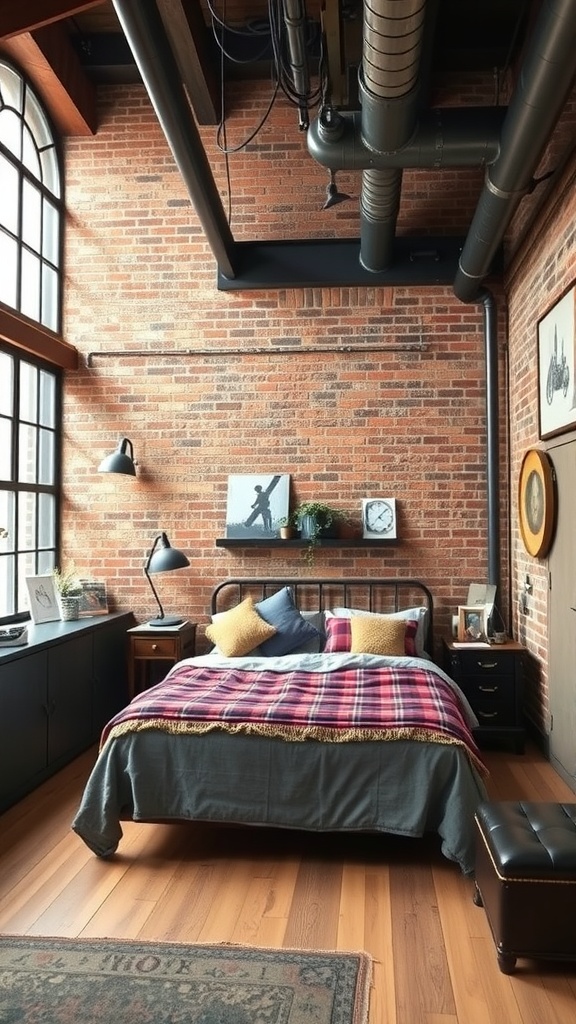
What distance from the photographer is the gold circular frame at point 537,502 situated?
446 centimetres

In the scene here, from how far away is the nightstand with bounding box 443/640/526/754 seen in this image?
504cm

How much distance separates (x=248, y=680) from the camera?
4426 millimetres

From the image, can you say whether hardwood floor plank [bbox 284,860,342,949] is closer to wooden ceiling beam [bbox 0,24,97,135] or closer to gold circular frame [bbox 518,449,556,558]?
gold circular frame [bbox 518,449,556,558]

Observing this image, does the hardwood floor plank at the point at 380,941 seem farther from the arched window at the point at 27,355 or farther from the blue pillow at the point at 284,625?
the arched window at the point at 27,355

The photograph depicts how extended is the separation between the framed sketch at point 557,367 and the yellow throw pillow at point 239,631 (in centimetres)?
224

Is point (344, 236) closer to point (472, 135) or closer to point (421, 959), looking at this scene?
point (472, 135)

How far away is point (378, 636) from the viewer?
5.02 metres

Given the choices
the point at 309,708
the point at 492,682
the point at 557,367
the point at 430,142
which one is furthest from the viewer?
the point at 492,682

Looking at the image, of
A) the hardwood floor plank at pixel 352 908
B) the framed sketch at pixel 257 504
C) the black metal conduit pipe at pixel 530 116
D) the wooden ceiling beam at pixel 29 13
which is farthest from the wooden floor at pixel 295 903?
the wooden ceiling beam at pixel 29 13

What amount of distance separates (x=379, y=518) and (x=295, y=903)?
10.5ft

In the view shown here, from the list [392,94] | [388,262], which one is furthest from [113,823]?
[388,262]

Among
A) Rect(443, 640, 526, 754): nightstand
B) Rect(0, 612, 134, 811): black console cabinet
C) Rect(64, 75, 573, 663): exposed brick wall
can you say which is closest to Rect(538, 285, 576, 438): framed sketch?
Rect(64, 75, 573, 663): exposed brick wall

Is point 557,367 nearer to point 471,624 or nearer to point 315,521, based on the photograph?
point 471,624

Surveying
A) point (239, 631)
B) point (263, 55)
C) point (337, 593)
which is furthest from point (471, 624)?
point (263, 55)
